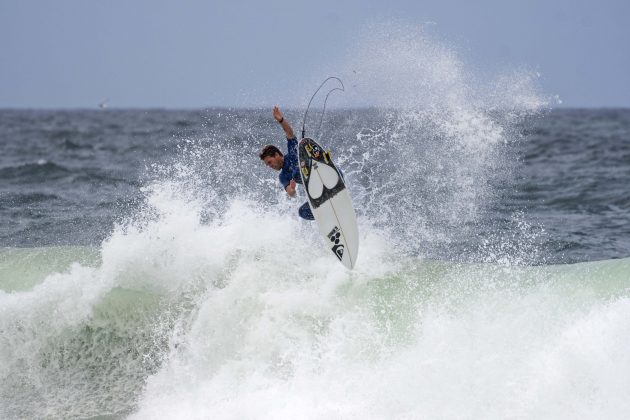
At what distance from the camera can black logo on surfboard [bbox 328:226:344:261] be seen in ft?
27.7

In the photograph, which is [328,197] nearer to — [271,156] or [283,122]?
[271,156]

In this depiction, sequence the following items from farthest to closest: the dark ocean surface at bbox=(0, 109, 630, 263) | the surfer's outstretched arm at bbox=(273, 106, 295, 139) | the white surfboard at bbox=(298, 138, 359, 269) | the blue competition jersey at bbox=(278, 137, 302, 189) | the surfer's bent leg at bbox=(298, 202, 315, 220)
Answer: the dark ocean surface at bbox=(0, 109, 630, 263)
the surfer's bent leg at bbox=(298, 202, 315, 220)
the blue competition jersey at bbox=(278, 137, 302, 189)
the white surfboard at bbox=(298, 138, 359, 269)
the surfer's outstretched arm at bbox=(273, 106, 295, 139)

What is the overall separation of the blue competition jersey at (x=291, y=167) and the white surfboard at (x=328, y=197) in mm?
116

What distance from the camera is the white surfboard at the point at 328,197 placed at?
841 cm

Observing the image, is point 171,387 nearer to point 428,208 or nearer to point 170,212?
point 170,212

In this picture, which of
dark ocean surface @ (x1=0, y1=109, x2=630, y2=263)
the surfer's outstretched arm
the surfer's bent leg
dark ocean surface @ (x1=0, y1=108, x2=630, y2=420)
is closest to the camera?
dark ocean surface @ (x1=0, y1=108, x2=630, y2=420)

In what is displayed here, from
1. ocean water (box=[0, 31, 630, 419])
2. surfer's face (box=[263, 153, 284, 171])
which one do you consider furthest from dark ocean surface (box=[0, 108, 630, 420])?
surfer's face (box=[263, 153, 284, 171])

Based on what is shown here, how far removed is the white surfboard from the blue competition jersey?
0.12 meters

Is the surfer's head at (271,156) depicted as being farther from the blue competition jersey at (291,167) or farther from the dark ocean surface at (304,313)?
the dark ocean surface at (304,313)

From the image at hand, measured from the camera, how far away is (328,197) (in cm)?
841

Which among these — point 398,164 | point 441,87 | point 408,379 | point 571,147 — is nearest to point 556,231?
point 441,87

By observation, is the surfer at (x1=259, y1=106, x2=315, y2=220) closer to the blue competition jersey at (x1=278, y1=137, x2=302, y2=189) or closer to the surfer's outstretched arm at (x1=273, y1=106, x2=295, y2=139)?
the blue competition jersey at (x1=278, y1=137, x2=302, y2=189)

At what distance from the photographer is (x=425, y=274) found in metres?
8.91

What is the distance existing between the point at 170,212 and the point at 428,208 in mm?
4959
